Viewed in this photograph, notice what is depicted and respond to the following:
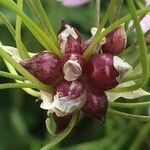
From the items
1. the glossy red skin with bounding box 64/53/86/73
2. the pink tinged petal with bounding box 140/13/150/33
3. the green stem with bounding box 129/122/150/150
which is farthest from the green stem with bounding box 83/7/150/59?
the green stem with bounding box 129/122/150/150

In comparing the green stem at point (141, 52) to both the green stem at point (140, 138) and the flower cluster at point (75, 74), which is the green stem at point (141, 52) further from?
the green stem at point (140, 138)

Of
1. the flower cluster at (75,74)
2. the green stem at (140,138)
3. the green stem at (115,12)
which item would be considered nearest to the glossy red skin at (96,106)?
the flower cluster at (75,74)

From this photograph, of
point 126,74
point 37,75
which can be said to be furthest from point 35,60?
point 126,74

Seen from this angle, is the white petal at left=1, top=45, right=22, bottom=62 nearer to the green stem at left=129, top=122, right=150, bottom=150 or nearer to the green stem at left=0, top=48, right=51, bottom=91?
the green stem at left=0, top=48, right=51, bottom=91

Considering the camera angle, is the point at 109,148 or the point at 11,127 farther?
the point at 11,127

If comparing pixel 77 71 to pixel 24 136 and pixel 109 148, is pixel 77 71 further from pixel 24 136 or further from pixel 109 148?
pixel 24 136
